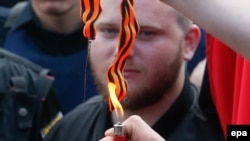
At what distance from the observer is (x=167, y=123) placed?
2.36 meters

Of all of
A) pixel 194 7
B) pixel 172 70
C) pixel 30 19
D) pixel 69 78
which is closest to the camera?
pixel 194 7

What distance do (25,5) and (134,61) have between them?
143cm

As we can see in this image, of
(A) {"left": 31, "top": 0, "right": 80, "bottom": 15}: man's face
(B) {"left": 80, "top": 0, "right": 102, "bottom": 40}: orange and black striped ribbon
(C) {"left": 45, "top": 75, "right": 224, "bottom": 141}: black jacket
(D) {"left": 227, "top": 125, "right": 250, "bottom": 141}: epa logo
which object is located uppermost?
(B) {"left": 80, "top": 0, "right": 102, "bottom": 40}: orange and black striped ribbon

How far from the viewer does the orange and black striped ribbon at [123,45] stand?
1.35 meters

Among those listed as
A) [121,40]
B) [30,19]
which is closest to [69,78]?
[30,19]

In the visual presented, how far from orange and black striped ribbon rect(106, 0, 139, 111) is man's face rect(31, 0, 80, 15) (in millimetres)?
1890

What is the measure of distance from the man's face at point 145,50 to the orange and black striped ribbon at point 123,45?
795 mm

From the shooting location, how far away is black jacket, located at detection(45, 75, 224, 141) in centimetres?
232

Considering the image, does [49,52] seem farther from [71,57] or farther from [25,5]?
[25,5]

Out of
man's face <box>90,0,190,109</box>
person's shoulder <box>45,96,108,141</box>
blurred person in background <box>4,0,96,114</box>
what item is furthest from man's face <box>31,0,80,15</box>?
man's face <box>90,0,190,109</box>

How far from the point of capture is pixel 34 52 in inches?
126

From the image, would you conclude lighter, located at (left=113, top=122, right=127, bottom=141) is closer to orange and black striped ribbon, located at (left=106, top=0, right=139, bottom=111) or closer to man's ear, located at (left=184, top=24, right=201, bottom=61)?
orange and black striped ribbon, located at (left=106, top=0, right=139, bottom=111)

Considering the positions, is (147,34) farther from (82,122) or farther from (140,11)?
(82,122)

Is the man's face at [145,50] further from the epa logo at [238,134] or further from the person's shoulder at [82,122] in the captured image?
the epa logo at [238,134]
